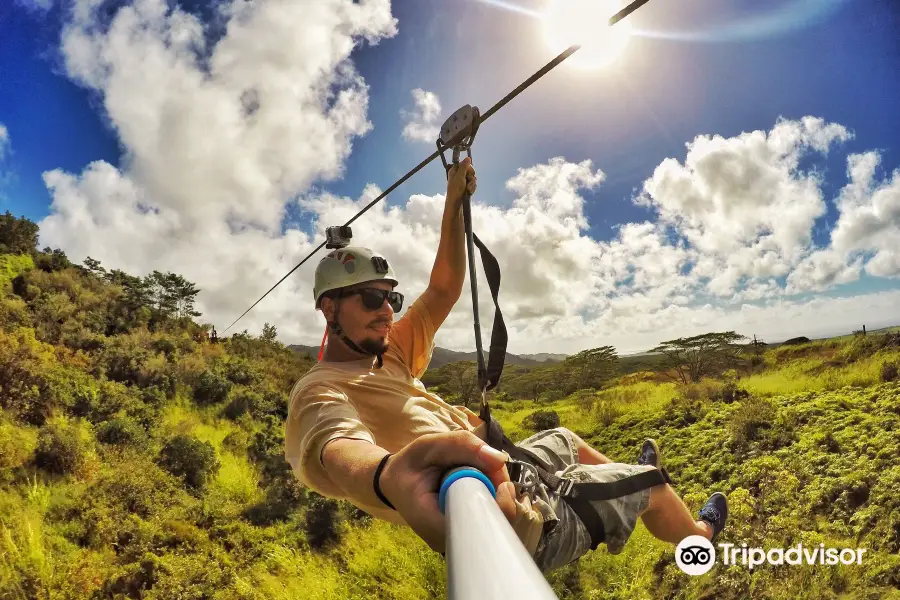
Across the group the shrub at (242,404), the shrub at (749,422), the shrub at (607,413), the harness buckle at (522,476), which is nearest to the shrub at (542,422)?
the shrub at (607,413)

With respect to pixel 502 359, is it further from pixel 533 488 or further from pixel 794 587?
pixel 794 587

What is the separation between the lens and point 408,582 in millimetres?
7500

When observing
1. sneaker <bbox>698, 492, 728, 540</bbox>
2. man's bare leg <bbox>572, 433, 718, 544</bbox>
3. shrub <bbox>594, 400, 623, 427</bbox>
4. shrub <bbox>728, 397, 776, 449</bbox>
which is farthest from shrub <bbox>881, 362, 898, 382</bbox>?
man's bare leg <bbox>572, 433, 718, 544</bbox>

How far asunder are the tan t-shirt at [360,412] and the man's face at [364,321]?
130mm

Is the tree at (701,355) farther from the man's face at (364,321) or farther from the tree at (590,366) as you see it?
the man's face at (364,321)

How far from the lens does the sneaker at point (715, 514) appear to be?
140 inches

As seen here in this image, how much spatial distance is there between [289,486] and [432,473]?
12.2 m

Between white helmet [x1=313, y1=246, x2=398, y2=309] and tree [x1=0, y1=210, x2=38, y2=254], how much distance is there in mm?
34603

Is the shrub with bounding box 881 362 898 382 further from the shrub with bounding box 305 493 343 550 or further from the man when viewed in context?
the shrub with bounding box 305 493 343 550

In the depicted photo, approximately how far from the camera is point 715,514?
361cm

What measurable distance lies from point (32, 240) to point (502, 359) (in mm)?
39605

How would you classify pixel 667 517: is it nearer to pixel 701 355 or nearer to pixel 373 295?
pixel 373 295

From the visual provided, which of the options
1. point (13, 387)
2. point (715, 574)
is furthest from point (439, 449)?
point (13, 387)

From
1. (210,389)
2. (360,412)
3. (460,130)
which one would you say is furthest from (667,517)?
(210,389)
